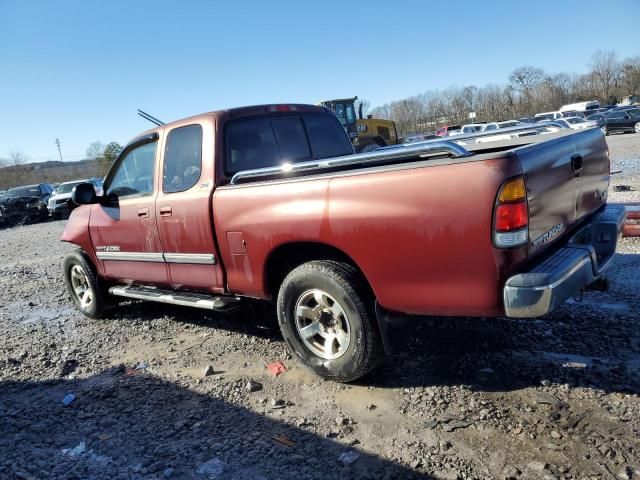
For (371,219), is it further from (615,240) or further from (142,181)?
(142,181)

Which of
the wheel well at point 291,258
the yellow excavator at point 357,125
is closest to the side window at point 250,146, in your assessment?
the wheel well at point 291,258

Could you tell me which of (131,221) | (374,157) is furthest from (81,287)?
(374,157)

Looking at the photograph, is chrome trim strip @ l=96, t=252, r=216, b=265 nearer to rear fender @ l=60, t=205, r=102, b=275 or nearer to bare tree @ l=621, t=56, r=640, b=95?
rear fender @ l=60, t=205, r=102, b=275

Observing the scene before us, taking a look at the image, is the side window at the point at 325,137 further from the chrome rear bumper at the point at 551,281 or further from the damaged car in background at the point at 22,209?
the damaged car in background at the point at 22,209

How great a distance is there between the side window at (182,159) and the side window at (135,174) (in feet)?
0.90

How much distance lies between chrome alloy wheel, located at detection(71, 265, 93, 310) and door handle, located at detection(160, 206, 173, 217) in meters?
2.01

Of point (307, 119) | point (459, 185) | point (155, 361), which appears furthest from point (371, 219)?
point (155, 361)

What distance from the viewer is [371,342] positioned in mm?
3227

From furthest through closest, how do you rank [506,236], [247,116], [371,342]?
[247,116]
[371,342]
[506,236]

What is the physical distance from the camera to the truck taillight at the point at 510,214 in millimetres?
2568

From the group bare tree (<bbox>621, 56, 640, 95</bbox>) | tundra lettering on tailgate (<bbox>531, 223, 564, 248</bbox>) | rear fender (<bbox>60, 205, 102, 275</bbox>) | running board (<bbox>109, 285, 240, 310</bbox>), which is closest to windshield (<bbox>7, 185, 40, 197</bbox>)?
rear fender (<bbox>60, 205, 102, 275</bbox>)

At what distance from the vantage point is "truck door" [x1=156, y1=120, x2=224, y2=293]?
160 inches

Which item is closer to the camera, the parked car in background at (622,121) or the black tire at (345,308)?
the black tire at (345,308)

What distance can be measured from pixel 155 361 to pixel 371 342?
2.21 m
